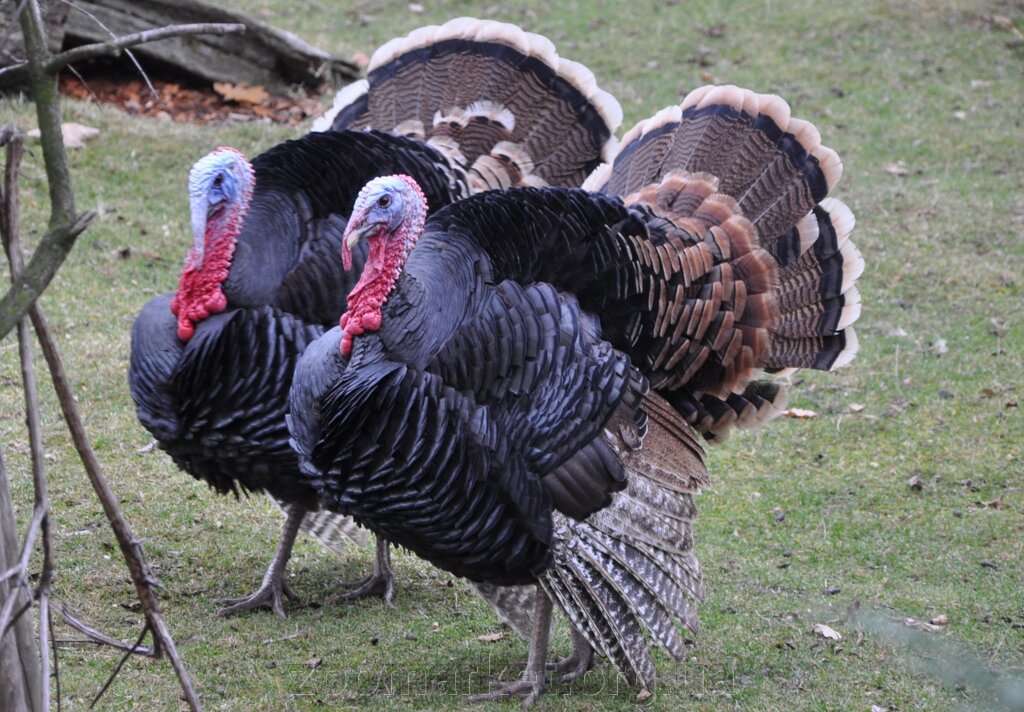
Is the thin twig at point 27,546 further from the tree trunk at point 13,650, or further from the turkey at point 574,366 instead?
the turkey at point 574,366

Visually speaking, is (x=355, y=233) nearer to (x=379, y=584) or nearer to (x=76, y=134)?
(x=379, y=584)

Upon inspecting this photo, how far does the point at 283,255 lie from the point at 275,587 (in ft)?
4.38

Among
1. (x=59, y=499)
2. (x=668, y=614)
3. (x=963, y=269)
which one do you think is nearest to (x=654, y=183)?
(x=668, y=614)

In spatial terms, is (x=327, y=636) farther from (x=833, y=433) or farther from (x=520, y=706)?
(x=833, y=433)

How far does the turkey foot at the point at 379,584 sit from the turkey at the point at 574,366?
93cm

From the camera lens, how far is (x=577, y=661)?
4742 mm

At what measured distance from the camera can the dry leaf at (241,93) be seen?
10219 millimetres

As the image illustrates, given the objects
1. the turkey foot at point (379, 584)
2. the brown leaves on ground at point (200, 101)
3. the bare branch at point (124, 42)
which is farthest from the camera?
the brown leaves on ground at point (200, 101)

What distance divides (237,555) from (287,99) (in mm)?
5832

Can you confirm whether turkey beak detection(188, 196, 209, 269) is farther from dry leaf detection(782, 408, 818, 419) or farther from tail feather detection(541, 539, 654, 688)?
dry leaf detection(782, 408, 818, 419)

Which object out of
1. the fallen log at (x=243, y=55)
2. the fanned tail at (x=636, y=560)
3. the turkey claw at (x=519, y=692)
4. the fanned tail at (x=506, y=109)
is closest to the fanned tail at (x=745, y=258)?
the fanned tail at (x=636, y=560)

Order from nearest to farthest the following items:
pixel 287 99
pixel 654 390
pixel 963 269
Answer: pixel 654 390, pixel 963 269, pixel 287 99

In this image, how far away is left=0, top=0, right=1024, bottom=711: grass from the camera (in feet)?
14.7

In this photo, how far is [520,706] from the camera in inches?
173
